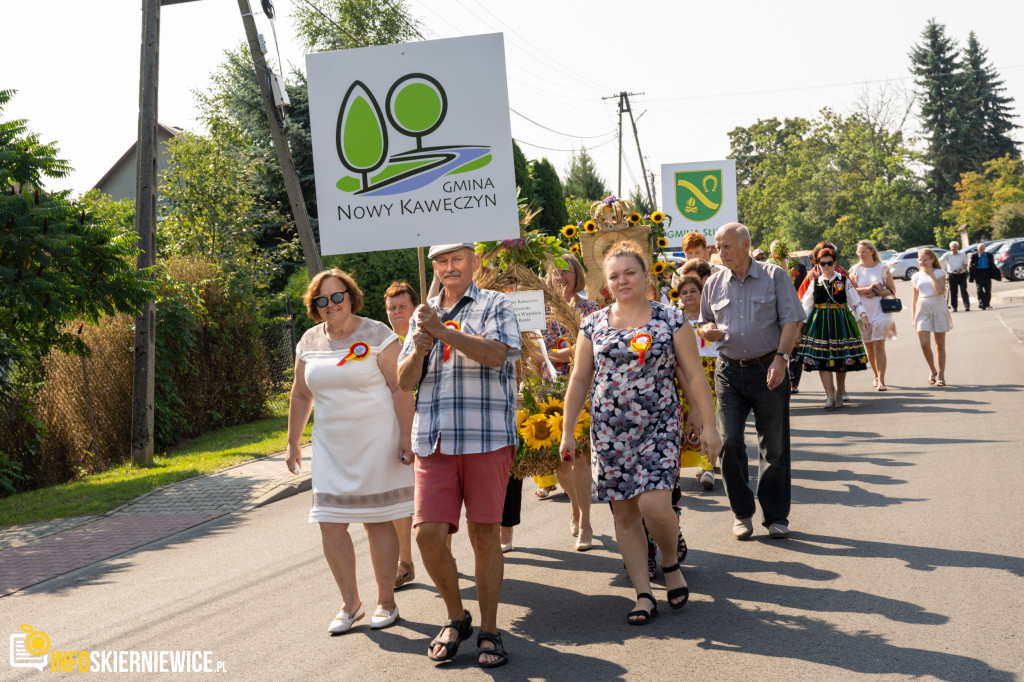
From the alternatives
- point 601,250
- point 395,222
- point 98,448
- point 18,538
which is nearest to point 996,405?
point 601,250

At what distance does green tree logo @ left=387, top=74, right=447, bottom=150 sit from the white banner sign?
1604 millimetres

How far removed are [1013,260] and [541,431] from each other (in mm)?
36866

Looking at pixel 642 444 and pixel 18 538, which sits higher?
pixel 642 444

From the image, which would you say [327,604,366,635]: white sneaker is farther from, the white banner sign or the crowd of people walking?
the white banner sign

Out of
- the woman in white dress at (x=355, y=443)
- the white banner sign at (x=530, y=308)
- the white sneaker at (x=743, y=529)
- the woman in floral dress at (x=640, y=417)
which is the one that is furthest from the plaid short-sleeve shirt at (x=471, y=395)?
the white sneaker at (x=743, y=529)

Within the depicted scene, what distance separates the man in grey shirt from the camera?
21.9 ft

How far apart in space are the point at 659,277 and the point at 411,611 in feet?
15.5

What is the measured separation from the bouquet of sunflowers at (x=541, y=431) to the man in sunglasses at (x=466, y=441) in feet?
3.70

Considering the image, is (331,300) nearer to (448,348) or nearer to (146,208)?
(448,348)

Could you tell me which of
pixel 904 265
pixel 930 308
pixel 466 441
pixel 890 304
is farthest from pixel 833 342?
pixel 904 265

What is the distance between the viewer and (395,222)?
5445 mm

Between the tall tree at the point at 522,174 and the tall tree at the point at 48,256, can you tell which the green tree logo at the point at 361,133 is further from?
the tall tree at the point at 522,174

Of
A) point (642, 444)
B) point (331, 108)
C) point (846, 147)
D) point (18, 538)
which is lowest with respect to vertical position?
point (18, 538)

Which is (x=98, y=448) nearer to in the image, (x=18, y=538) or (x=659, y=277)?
(x=18, y=538)
